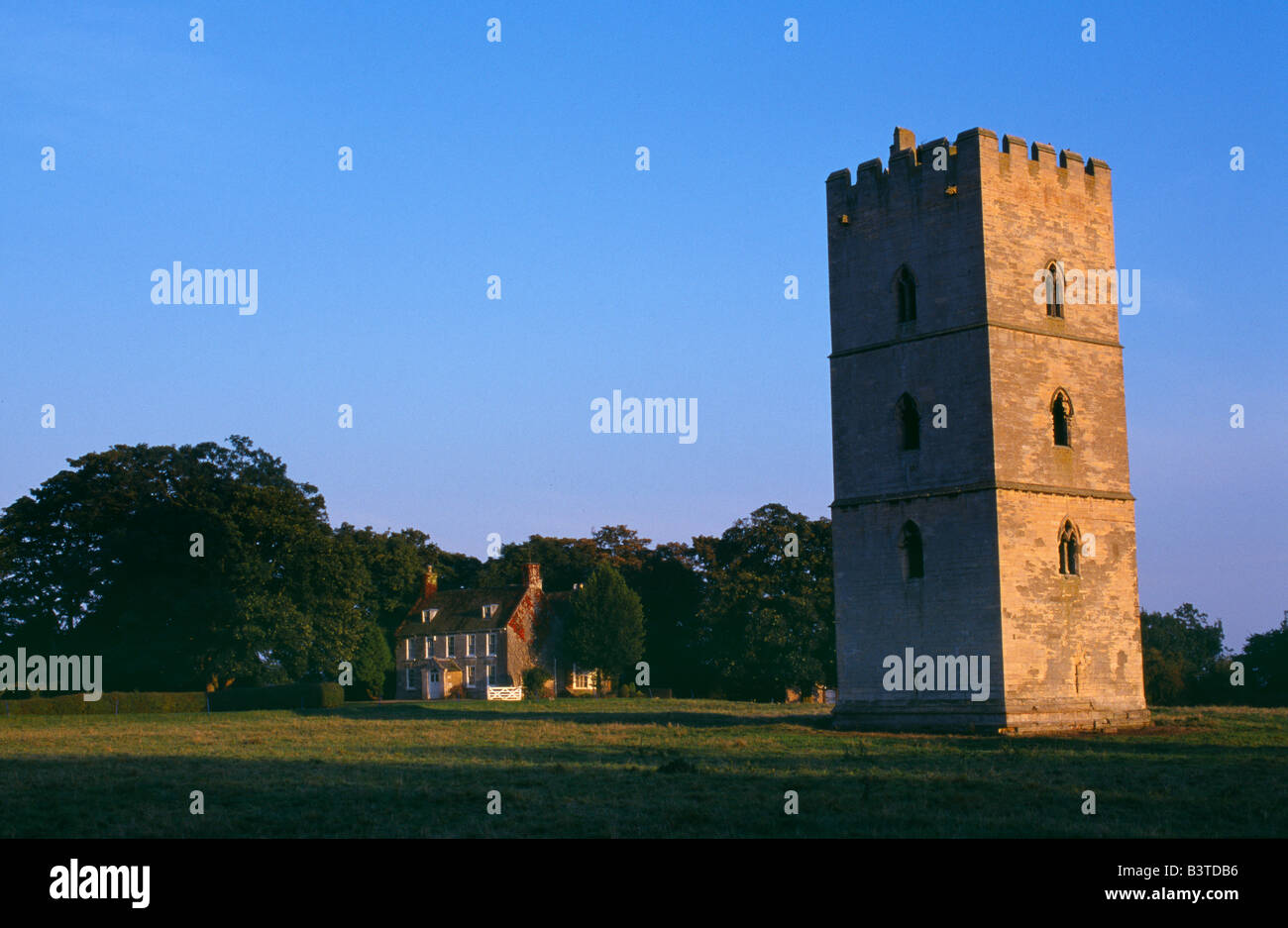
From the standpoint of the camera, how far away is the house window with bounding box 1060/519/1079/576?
119ft

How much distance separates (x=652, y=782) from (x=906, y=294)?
20.1 m

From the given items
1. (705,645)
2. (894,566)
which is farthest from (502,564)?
(894,566)

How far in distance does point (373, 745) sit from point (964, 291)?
1972 cm

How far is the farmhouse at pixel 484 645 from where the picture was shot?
81625 mm

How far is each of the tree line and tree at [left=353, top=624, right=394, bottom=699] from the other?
1.16ft

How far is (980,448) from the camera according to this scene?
35.1 metres

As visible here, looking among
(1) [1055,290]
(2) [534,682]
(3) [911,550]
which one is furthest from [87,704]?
(1) [1055,290]

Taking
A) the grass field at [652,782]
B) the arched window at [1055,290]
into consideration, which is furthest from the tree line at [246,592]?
the arched window at [1055,290]

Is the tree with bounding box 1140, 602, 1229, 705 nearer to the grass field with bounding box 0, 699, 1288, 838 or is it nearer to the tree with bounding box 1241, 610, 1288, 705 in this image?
the tree with bounding box 1241, 610, 1288, 705

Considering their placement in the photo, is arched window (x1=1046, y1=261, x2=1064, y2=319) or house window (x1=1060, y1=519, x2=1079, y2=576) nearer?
house window (x1=1060, y1=519, x2=1079, y2=576)

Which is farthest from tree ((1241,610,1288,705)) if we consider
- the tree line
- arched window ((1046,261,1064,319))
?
arched window ((1046,261,1064,319))

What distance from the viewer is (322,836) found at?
16.3m
